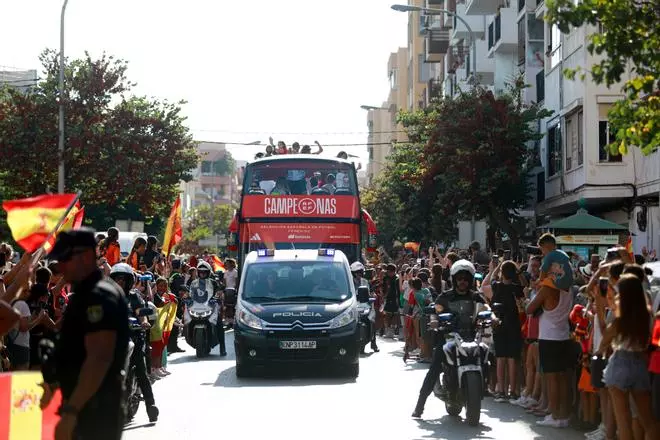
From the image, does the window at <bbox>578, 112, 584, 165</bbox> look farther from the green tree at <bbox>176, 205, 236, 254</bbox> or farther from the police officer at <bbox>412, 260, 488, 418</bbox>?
the green tree at <bbox>176, 205, 236, 254</bbox>

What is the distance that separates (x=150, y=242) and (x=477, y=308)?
29.1 feet

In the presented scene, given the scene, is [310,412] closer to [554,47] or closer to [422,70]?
[554,47]

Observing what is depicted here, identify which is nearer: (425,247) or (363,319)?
(363,319)

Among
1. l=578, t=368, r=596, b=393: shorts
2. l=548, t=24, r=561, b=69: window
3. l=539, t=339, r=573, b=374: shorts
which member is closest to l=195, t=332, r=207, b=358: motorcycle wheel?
l=539, t=339, r=573, b=374: shorts

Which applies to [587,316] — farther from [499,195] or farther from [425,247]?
[425,247]

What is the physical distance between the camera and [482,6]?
187 feet

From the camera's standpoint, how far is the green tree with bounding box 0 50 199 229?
43.8m

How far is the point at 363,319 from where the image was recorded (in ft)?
84.3

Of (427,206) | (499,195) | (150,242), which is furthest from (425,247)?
(150,242)

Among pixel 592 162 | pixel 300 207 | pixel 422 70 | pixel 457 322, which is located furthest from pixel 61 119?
pixel 422 70

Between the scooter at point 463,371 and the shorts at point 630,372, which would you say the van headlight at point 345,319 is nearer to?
the scooter at point 463,371

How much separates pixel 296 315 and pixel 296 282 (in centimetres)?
94

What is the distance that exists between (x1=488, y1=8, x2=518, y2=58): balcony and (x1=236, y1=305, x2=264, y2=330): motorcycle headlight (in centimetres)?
3181

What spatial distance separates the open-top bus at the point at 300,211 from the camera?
28312 millimetres
